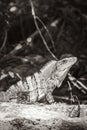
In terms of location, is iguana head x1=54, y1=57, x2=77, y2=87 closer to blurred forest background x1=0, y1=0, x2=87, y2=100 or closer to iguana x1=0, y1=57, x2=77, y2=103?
iguana x1=0, y1=57, x2=77, y2=103

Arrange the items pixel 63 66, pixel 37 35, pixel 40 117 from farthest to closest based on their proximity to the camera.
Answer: pixel 37 35
pixel 63 66
pixel 40 117

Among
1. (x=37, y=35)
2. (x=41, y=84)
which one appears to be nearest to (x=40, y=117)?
(x=41, y=84)

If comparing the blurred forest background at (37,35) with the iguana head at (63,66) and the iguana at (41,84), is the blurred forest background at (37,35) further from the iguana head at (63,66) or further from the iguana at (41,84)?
the iguana head at (63,66)

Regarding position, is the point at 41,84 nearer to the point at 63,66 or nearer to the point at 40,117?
the point at 63,66

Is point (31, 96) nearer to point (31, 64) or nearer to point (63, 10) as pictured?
point (31, 64)

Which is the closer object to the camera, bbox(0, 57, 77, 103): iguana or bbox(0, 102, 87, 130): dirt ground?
bbox(0, 102, 87, 130): dirt ground

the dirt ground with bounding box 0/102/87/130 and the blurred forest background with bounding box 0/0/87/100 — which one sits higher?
the blurred forest background with bounding box 0/0/87/100

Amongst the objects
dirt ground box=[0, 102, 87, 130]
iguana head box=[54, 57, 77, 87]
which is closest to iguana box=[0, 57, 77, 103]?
iguana head box=[54, 57, 77, 87]
